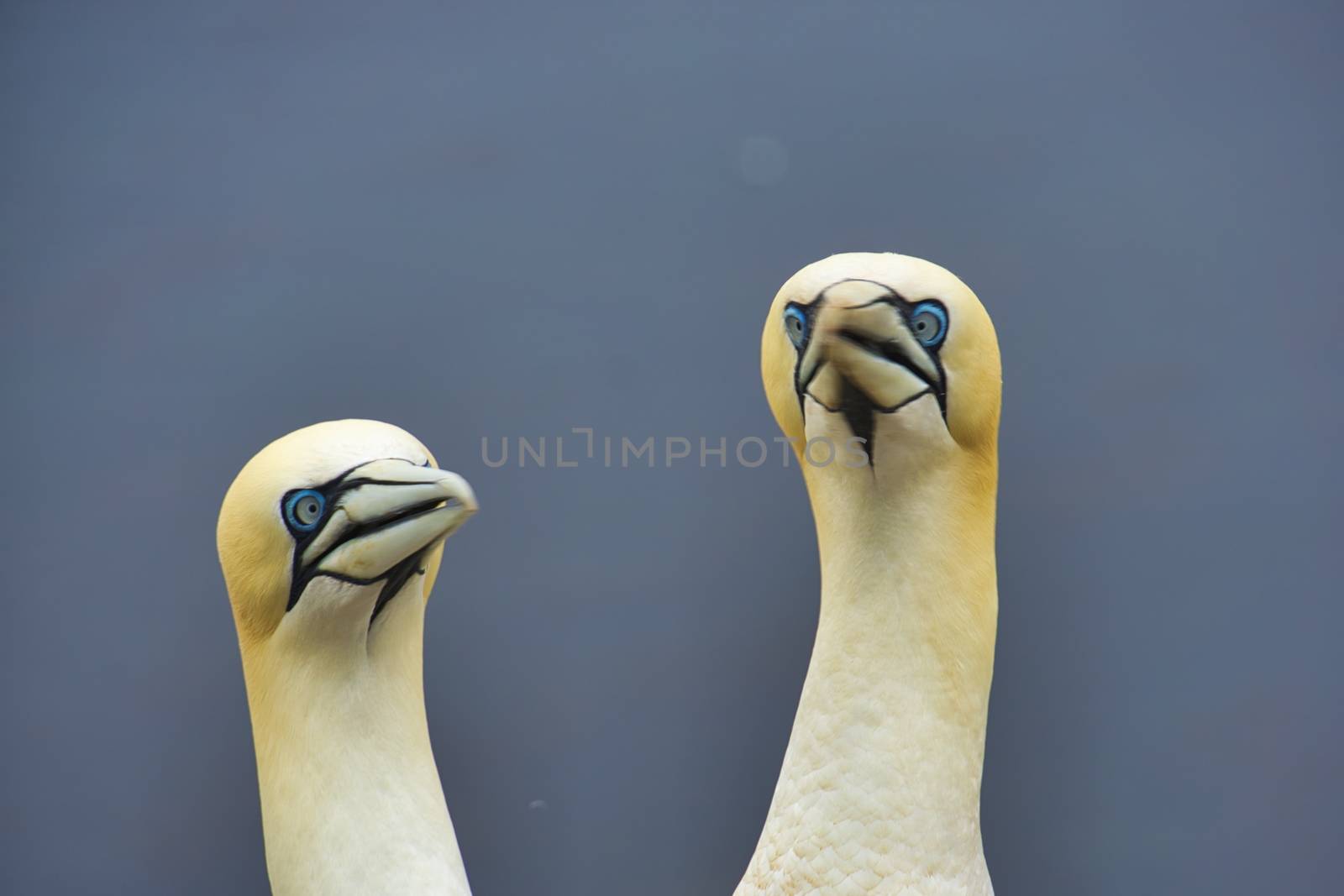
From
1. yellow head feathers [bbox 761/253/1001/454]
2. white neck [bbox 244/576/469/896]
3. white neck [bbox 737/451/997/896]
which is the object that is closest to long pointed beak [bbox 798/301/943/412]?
yellow head feathers [bbox 761/253/1001/454]

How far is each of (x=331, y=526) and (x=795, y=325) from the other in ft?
2.30

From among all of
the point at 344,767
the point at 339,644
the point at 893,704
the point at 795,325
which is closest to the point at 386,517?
the point at 339,644

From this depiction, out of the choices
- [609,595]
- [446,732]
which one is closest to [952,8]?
[609,595]

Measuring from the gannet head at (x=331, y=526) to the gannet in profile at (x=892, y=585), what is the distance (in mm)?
523

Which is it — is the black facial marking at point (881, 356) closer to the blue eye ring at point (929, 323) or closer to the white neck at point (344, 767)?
the blue eye ring at point (929, 323)

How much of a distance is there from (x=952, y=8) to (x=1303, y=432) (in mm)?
941

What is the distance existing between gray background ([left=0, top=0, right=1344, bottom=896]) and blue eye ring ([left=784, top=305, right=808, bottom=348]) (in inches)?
19.4

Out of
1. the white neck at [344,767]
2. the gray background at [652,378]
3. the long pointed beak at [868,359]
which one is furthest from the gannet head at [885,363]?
the white neck at [344,767]

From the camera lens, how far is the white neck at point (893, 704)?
6.76 ft

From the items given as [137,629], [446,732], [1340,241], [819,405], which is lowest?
[446,732]

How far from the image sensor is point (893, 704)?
2.10 m

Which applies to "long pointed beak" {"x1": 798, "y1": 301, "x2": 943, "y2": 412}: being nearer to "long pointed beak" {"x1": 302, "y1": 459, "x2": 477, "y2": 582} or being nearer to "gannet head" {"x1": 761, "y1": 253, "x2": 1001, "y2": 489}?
"gannet head" {"x1": 761, "y1": 253, "x2": 1001, "y2": 489}

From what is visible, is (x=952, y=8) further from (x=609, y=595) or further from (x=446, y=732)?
(x=446, y=732)

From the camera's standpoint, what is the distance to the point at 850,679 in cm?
212
